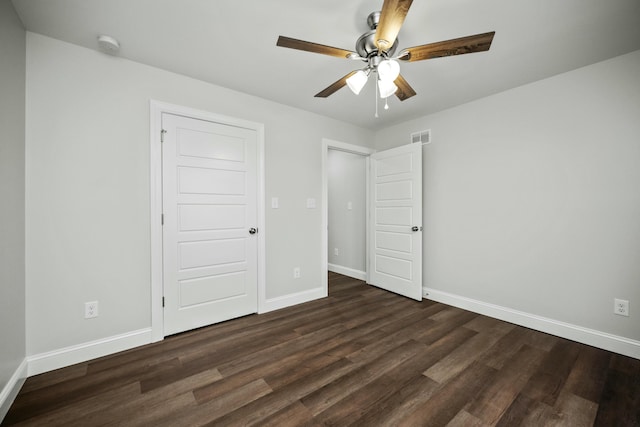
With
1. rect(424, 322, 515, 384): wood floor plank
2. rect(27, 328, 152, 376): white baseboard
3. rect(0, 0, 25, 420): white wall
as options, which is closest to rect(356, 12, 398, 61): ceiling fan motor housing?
rect(0, 0, 25, 420): white wall

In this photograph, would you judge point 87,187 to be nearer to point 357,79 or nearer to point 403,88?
point 357,79

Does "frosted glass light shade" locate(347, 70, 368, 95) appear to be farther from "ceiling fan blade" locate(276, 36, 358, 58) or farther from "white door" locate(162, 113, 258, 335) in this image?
"white door" locate(162, 113, 258, 335)

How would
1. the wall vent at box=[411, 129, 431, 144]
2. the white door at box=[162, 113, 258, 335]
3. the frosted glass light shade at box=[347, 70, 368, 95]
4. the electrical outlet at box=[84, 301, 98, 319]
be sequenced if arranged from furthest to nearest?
the wall vent at box=[411, 129, 431, 144] → the white door at box=[162, 113, 258, 335] → the electrical outlet at box=[84, 301, 98, 319] → the frosted glass light shade at box=[347, 70, 368, 95]

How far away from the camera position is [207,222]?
2631 mm

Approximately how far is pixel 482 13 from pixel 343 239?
360 cm

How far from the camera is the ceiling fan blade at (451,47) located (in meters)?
1.42

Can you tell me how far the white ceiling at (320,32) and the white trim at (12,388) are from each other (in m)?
2.35

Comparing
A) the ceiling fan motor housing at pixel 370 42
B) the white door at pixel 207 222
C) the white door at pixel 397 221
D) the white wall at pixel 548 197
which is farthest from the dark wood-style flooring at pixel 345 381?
the ceiling fan motor housing at pixel 370 42

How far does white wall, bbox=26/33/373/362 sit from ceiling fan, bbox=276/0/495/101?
158 centimetres

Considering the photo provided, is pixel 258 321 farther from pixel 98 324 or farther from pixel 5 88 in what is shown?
pixel 5 88

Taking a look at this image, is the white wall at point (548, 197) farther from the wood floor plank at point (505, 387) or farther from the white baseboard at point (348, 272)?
the white baseboard at point (348, 272)

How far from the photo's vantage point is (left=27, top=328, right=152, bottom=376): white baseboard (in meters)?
1.88

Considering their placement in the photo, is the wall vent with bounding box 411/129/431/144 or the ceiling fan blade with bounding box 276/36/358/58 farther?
the wall vent with bounding box 411/129/431/144

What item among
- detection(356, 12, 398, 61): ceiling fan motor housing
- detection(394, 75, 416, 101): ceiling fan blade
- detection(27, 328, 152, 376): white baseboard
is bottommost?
detection(27, 328, 152, 376): white baseboard
